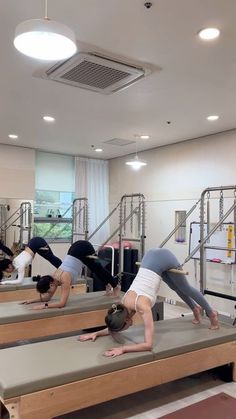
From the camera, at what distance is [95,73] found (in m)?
3.19

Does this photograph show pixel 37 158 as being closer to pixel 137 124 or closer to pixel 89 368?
pixel 137 124

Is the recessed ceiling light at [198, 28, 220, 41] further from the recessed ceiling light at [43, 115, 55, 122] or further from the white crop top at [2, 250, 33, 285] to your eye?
the white crop top at [2, 250, 33, 285]

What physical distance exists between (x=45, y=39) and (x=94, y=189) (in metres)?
6.08

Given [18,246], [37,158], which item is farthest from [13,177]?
[18,246]

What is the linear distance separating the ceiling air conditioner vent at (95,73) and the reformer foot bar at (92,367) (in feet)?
7.58

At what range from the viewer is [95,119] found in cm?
486

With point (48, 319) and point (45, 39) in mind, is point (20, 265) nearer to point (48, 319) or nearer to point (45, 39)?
point (48, 319)

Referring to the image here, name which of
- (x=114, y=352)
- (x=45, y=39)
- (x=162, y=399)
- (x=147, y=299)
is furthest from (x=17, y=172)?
(x=45, y=39)

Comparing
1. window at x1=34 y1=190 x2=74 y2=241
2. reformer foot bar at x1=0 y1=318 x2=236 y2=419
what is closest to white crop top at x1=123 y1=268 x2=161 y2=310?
reformer foot bar at x1=0 y1=318 x2=236 y2=419

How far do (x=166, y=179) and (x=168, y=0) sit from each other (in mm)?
4490

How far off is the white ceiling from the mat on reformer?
234 cm

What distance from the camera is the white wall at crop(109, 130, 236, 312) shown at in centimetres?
546

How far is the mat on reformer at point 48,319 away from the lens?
3410 millimetres

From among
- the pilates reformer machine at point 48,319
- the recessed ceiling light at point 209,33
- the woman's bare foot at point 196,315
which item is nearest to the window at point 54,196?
the pilates reformer machine at point 48,319
